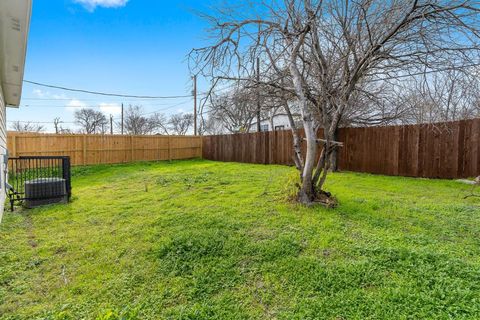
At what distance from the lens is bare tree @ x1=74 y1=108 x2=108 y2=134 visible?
2812 centimetres

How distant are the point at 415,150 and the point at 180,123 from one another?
27177 millimetres

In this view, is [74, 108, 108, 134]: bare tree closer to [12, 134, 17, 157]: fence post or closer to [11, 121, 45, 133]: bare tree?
[11, 121, 45, 133]: bare tree

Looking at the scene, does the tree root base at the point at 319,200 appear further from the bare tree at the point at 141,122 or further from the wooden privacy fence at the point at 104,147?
the bare tree at the point at 141,122

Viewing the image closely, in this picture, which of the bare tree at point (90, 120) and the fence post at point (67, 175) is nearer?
the fence post at point (67, 175)

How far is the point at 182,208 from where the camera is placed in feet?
13.9

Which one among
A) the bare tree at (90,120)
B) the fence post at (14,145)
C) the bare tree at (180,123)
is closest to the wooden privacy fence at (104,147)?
the fence post at (14,145)

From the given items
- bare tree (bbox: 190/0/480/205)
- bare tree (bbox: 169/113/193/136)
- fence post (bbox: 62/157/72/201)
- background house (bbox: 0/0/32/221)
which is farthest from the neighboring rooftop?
bare tree (bbox: 169/113/193/136)

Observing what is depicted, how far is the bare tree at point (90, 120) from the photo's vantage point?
28.1 meters

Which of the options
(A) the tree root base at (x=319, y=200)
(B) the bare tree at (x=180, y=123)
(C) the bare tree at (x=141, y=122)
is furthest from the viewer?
(B) the bare tree at (x=180, y=123)

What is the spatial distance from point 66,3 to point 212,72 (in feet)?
17.7

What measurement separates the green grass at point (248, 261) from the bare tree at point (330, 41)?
121 centimetres

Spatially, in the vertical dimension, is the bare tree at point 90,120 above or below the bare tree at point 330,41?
above

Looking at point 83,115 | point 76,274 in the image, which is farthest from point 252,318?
point 83,115

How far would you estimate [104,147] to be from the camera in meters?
11.9
